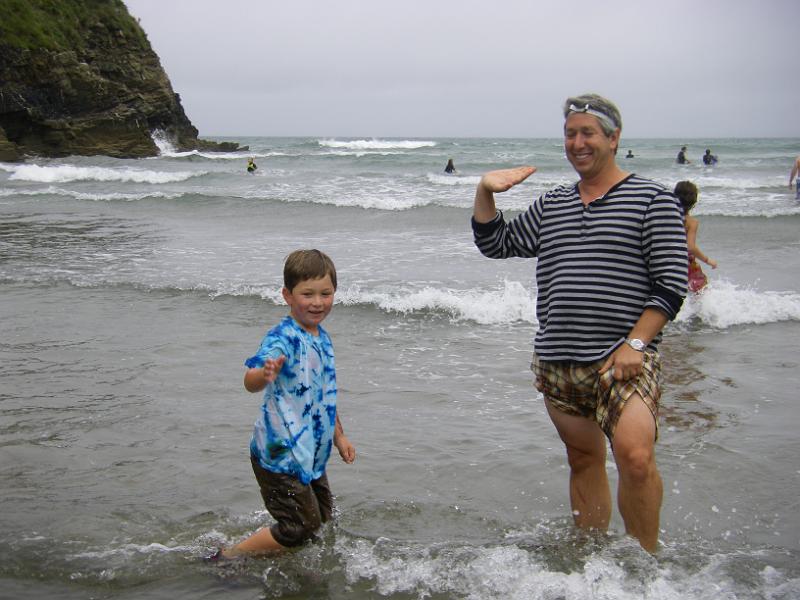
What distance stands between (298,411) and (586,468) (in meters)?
1.32

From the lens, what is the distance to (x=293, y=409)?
3279mm

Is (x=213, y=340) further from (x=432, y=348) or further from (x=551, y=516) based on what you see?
(x=551, y=516)

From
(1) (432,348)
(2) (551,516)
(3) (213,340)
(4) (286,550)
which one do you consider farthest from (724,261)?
(4) (286,550)

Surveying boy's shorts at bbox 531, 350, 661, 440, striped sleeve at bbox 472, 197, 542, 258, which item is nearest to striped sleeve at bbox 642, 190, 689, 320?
boy's shorts at bbox 531, 350, 661, 440

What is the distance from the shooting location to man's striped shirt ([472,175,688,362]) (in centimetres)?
301

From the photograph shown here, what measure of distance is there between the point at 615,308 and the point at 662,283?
0.21 meters

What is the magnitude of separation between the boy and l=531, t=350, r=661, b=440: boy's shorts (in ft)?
3.04

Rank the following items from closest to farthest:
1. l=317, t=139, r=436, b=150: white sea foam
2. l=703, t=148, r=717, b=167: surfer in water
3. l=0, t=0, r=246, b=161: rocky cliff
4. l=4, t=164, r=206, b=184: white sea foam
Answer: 1. l=4, t=164, r=206, b=184: white sea foam
2. l=703, t=148, r=717, b=167: surfer in water
3. l=0, t=0, r=246, b=161: rocky cliff
4. l=317, t=139, r=436, b=150: white sea foam

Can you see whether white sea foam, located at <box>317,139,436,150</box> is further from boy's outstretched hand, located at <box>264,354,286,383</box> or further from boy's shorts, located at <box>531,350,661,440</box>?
boy's outstretched hand, located at <box>264,354,286,383</box>

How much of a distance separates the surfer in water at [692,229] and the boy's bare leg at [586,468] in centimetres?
380

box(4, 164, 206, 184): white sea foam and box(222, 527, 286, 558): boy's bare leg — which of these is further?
box(4, 164, 206, 184): white sea foam

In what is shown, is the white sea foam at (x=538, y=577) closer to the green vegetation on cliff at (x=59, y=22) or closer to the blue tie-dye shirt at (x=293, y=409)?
the blue tie-dye shirt at (x=293, y=409)

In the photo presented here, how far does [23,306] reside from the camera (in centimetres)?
920

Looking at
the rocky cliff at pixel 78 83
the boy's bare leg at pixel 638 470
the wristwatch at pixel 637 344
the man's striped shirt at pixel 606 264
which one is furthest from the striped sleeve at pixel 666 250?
the rocky cliff at pixel 78 83
